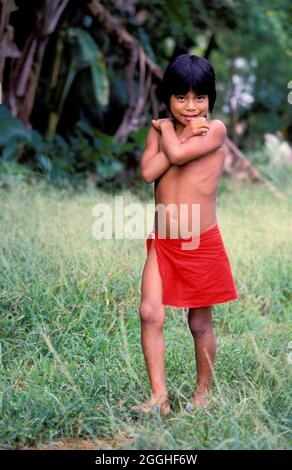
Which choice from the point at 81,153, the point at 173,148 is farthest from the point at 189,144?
the point at 81,153

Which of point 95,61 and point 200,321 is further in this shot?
point 95,61

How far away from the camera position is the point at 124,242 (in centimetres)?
526

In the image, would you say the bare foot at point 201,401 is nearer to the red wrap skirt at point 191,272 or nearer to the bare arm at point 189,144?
the red wrap skirt at point 191,272

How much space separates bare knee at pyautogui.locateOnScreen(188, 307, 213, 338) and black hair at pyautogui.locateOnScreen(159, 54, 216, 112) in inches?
32.3

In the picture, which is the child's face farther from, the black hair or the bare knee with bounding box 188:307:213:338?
the bare knee with bounding box 188:307:213:338

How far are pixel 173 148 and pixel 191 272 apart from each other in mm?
463

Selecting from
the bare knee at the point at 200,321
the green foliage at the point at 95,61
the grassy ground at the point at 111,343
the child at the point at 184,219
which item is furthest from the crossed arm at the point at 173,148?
the green foliage at the point at 95,61

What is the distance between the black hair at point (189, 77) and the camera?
3117 mm

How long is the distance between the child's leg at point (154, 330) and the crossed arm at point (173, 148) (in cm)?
38

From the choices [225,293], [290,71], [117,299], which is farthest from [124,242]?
[290,71]

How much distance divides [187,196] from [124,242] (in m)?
2.10

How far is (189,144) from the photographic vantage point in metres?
3.11

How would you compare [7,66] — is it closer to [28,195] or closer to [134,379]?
[28,195]

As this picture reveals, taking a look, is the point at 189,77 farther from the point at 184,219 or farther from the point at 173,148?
the point at 184,219
